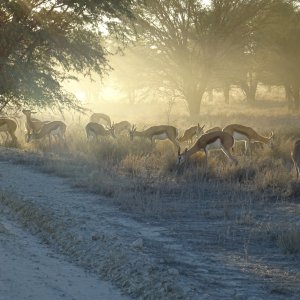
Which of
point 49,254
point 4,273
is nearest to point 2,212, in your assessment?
point 49,254

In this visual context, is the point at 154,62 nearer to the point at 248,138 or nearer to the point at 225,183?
the point at 248,138

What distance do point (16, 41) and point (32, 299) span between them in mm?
11339

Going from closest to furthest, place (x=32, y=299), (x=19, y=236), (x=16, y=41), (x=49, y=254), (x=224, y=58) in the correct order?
(x=32, y=299), (x=49, y=254), (x=19, y=236), (x=16, y=41), (x=224, y=58)

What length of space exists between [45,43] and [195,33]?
18417mm

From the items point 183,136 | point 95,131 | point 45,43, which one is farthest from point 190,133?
point 45,43

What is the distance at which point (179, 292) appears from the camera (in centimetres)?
630

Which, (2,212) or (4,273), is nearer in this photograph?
(4,273)

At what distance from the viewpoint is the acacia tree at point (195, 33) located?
32.5 m

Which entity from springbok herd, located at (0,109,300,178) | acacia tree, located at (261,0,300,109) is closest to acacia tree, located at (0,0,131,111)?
springbok herd, located at (0,109,300,178)

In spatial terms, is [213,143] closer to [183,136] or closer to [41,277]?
[183,136]

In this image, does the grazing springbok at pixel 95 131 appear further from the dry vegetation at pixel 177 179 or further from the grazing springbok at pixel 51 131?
the dry vegetation at pixel 177 179

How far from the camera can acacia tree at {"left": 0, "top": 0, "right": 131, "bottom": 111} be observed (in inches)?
635

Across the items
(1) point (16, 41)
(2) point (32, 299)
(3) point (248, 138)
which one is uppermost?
(1) point (16, 41)

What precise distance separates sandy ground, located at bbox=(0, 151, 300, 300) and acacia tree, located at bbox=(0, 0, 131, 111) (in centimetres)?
583
